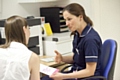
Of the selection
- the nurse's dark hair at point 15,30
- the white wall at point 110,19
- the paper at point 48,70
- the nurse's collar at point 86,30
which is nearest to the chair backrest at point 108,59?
the nurse's collar at point 86,30

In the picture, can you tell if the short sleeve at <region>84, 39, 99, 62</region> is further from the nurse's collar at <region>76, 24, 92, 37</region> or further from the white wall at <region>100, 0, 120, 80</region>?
the white wall at <region>100, 0, 120, 80</region>

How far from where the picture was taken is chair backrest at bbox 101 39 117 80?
2002 millimetres

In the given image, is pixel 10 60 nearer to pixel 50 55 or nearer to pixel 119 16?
pixel 50 55

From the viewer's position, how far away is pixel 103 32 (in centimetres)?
320

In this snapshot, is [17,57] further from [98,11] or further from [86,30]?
[98,11]

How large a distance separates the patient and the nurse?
1.62 feet

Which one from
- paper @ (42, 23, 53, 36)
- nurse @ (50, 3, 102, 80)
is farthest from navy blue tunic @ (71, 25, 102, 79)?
paper @ (42, 23, 53, 36)

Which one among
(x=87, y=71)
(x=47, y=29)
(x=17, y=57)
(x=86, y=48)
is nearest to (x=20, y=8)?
(x=47, y=29)

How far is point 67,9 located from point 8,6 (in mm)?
1094

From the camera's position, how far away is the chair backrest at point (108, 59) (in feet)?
6.57

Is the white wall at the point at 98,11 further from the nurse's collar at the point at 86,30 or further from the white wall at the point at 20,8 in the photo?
the nurse's collar at the point at 86,30

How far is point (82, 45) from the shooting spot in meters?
2.04

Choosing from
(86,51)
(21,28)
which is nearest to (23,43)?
(21,28)

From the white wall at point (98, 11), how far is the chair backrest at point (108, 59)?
0.91 meters
